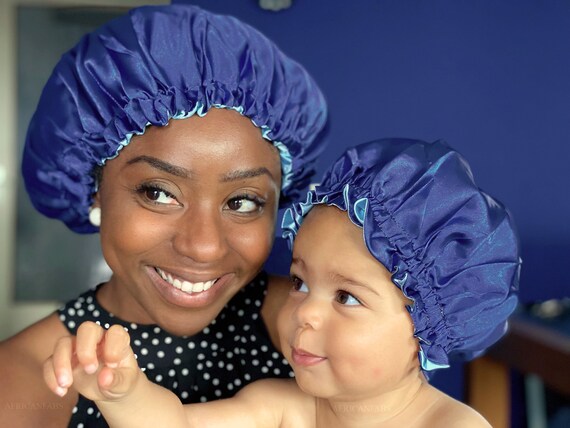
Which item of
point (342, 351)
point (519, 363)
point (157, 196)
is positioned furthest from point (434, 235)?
point (519, 363)

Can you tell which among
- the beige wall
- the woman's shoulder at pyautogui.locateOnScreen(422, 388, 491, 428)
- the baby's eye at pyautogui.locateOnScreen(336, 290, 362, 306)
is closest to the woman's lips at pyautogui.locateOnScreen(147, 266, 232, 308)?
the baby's eye at pyautogui.locateOnScreen(336, 290, 362, 306)

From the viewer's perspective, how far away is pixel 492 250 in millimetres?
1048

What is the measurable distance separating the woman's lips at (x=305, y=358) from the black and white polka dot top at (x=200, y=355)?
26 centimetres

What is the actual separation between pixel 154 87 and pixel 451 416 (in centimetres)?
59

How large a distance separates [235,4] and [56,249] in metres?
1.20

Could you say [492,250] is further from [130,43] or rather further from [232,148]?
[130,43]

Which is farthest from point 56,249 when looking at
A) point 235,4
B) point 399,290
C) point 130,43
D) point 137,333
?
point 399,290

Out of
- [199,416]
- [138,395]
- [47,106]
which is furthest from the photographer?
[47,106]

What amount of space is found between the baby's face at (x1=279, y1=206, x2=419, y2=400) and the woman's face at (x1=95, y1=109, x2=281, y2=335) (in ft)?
0.48

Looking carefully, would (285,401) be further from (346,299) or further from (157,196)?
(157,196)

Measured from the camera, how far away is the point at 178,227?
1129 millimetres

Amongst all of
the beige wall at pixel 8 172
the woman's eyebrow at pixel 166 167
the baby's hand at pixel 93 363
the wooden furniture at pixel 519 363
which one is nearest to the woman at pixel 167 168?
the woman's eyebrow at pixel 166 167

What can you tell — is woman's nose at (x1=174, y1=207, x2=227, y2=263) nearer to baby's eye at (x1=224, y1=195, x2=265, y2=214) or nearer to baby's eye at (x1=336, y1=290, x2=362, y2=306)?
baby's eye at (x1=224, y1=195, x2=265, y2=214)

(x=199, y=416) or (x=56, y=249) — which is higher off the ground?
(x=199, y=416)
